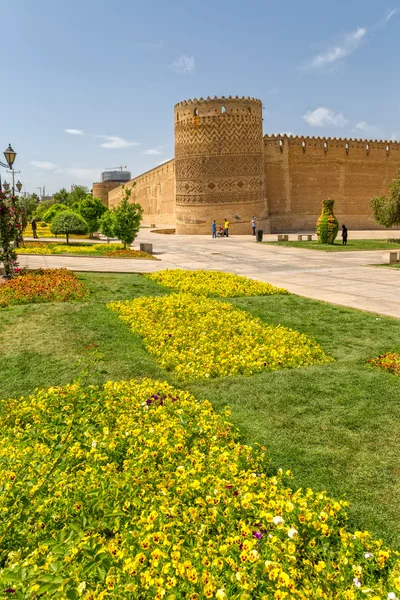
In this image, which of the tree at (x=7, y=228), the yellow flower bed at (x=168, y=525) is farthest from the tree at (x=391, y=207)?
the yellow flower bed at (x=168, y=525)

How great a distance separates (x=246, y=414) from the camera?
381 cm

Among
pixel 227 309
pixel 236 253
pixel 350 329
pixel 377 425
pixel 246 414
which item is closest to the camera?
pixel 377 425

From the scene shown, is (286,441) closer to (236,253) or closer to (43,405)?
(43,405)

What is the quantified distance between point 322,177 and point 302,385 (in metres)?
32.0

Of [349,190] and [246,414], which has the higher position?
[349,190]

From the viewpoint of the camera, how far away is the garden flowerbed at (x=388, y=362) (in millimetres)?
4759

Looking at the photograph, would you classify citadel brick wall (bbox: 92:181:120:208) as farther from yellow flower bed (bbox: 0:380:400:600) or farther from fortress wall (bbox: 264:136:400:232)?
yellow flower bed (bbox: 0:380:400:600)

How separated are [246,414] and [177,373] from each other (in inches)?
47.0

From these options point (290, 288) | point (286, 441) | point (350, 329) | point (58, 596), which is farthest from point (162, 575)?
point (290, 288)

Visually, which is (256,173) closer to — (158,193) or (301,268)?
(158,193)

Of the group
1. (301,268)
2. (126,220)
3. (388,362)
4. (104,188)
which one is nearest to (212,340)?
(388,362)

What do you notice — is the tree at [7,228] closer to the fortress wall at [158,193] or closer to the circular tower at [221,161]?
the circular tower at [221,161]

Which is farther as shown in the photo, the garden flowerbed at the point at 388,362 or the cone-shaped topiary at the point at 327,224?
the cone-shaped topiary at the point at 327,224

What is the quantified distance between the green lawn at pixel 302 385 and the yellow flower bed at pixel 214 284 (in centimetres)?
112
